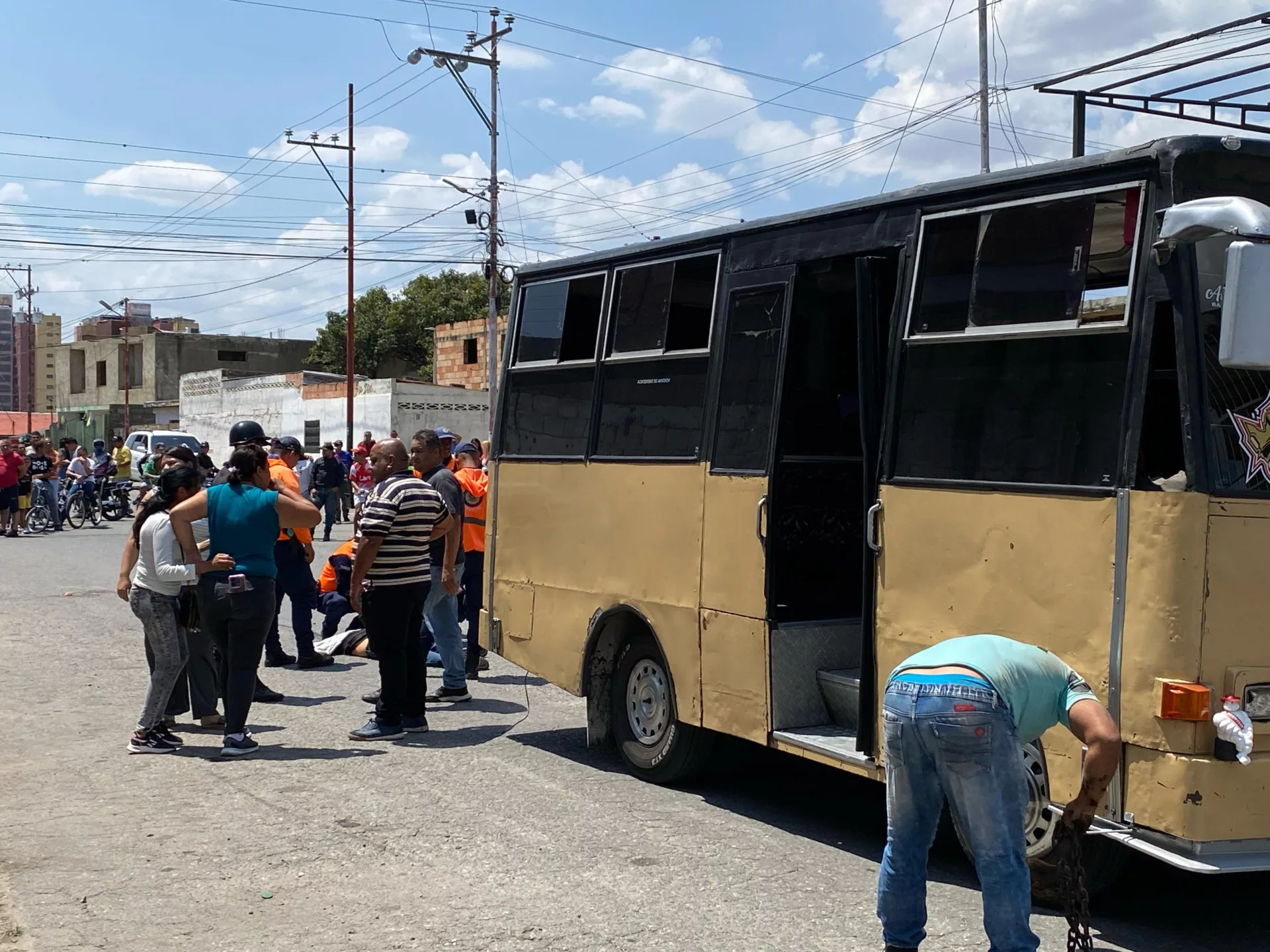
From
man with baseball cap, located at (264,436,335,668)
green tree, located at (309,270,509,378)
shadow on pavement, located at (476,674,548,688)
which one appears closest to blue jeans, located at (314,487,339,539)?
man with baseball cap, located at (264,436,335,668)

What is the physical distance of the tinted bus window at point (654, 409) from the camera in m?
7.39

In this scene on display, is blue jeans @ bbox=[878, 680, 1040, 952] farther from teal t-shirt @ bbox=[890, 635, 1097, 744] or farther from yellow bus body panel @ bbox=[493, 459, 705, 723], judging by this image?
yellow bus body panel @ bbox=[493, 459, 705, 723]

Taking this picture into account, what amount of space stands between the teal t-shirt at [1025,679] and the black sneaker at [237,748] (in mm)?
5452

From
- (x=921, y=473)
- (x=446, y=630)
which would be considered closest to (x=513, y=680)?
(x=446, y=630)

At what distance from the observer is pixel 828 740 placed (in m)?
6.51

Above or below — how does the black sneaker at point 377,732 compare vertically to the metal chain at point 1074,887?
below

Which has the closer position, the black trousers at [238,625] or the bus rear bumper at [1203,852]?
the bus rear bumper at [1203,852]

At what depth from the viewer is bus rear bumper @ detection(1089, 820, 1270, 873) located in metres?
4.72

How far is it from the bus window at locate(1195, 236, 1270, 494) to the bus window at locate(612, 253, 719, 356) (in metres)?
2.95

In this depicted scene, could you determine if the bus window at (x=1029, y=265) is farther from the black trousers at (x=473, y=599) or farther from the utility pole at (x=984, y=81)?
the utility pole at (x=984, y=81)

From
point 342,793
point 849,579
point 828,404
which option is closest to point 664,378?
point 828,404

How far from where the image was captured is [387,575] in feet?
28.0

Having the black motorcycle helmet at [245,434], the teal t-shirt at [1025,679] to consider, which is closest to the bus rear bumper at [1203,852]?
the teal t-shirt at [1025,679]

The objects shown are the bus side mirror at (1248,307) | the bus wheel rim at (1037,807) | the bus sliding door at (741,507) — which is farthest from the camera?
the bus sliding door at (741,507)
